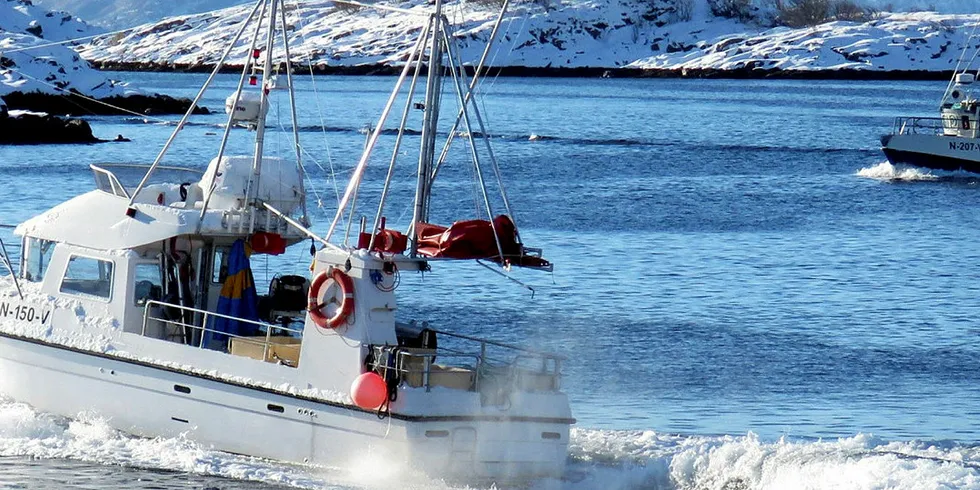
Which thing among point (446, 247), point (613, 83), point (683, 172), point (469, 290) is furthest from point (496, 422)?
point (613, 83)

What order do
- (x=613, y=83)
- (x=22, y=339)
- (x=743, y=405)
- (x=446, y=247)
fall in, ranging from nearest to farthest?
(x=446, y=247) → (x=22, y=339) → (x=743, y=405) → (x=613, y=83)

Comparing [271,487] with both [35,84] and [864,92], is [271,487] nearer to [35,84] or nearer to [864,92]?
[35,84]

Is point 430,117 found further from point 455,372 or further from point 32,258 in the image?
point 32,258

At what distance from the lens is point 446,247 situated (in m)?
17.1

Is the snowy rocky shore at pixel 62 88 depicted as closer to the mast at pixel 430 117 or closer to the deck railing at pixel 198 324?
the deck railing at pixel 198 324

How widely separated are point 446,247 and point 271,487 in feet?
10.6

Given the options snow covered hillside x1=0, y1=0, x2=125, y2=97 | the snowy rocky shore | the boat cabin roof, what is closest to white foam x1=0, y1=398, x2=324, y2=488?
the boat cabin roof

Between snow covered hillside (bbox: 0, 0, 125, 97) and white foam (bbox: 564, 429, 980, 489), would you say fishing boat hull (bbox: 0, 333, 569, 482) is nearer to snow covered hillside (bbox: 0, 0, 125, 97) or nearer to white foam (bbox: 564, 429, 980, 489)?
white foam (bbox: 564, 429, 980, 489)

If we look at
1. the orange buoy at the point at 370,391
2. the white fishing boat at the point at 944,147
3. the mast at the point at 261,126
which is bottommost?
the orange buoy at the point at 370,391

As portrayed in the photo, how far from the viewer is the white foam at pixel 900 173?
64.0 metres

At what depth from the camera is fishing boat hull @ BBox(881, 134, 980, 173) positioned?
210 ft

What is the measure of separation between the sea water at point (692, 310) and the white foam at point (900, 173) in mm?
140

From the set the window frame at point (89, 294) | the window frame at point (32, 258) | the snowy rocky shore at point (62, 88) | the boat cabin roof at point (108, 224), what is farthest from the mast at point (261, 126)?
the snowy rocky shore at point (62, 88)

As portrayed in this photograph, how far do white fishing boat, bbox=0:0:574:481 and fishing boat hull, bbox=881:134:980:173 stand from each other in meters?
47.7
